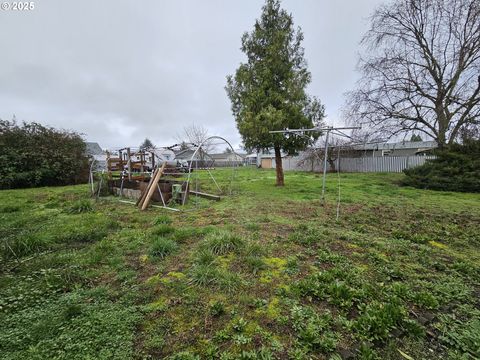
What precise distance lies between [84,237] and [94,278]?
186cm

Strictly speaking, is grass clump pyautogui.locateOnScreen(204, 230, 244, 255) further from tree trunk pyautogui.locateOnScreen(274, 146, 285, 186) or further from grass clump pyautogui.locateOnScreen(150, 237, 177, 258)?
tree trunk pyautogui.locateOnScreen(274, 146, 285, 186)

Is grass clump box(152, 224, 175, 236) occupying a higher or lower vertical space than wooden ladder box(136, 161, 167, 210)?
lower

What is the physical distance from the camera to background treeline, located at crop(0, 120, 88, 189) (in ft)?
41.0

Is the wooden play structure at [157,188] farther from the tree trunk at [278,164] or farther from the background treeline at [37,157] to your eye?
the background treeline at [37,157]

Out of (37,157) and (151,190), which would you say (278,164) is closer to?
(151,190)

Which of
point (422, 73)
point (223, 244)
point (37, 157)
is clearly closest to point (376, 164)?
point (422, 73)

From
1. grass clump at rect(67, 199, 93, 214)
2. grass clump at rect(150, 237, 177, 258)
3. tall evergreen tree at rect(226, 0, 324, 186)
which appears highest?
tall evergreen tree at rect(226, 0, 324, 186)

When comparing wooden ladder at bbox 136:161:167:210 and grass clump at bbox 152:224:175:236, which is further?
wooden ladder at bbox 136:161:167:210

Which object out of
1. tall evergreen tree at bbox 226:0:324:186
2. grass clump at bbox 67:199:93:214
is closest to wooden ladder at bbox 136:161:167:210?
grass clump at bbox 67:199:93:214

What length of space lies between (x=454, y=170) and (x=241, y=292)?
40.8ft

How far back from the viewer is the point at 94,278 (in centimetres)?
280

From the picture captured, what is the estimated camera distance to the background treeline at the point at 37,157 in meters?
12.5

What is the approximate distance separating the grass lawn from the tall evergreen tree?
5.38m

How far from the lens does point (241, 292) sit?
2.46 meters
